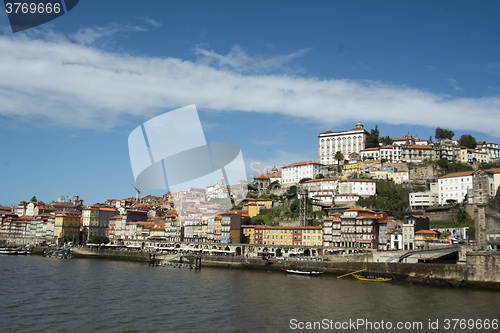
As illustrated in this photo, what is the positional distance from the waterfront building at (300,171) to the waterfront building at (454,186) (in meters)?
29.0

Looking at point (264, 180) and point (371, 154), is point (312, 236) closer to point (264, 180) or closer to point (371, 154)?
point (371, 154)

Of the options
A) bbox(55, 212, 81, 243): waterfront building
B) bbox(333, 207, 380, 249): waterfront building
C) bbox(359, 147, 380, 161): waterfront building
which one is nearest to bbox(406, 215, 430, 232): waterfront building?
bbox(333, 207, 380, 249): waterfront building

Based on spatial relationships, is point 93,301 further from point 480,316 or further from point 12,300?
point 480,316

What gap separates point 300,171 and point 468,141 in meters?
33.5

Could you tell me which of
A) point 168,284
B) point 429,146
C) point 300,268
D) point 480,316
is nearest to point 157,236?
point 300,268

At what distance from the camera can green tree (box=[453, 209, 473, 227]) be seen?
176 feet

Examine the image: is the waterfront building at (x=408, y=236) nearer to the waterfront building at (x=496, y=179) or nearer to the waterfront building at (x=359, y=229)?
the waterfront building at (x=359, y=229)

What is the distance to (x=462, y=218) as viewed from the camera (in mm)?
54875

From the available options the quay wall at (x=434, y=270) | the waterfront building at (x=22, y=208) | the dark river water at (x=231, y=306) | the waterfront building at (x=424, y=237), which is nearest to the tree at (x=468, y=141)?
the waterfront building at (x=424, y=237)

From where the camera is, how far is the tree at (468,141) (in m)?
86.7

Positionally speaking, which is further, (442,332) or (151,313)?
(151,313)

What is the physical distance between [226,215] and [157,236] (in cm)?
2107

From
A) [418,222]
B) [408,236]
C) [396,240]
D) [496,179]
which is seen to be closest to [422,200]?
[496,179]

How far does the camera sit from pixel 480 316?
25.4 meters
